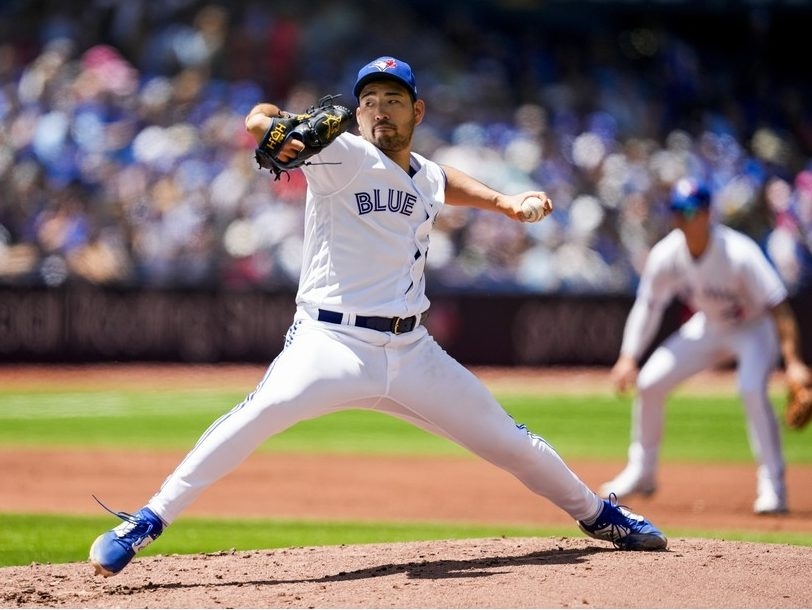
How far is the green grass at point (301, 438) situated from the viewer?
7832mm

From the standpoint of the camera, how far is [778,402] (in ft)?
56.4

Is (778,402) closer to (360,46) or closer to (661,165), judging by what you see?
(661,165)

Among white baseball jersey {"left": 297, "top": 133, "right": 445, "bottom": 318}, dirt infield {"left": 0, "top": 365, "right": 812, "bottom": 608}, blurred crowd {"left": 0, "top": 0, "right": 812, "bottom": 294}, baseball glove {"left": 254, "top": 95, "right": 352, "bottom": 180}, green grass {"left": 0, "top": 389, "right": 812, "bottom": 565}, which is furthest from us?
blurred crowd {"left": 0, "top": 0, "right": 812, "bottom": 294}

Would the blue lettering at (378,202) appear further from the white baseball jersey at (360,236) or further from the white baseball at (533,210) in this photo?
the white baseball at (533,210)

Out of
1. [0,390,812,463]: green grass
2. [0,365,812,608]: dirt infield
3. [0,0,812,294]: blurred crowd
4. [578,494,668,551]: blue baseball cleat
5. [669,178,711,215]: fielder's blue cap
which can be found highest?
[0,0,812,294]: blurred crowd

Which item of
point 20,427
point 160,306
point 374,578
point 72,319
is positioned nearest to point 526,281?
point 160,306

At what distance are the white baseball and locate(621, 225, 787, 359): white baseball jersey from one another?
152 inches

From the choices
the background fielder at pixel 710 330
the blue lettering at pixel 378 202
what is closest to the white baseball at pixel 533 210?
the blue lettering at pixel 378 202

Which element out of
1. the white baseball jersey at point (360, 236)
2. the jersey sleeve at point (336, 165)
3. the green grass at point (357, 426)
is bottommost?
the green grass at point (357, 426)

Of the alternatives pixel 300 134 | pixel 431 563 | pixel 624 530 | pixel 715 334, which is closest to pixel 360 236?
pixel 300 134

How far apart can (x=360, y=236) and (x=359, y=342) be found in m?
0.42

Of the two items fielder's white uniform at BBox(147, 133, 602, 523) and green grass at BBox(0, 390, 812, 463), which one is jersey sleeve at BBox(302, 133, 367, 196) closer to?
fielder's white uniform at BBox(147, 133, 602, 523)

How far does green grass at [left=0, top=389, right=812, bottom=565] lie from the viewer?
7.83 metres

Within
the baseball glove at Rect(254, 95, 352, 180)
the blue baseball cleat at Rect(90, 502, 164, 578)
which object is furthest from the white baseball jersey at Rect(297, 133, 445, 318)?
the blue baseball cleat at Rect(90, 502, 164, 578)
